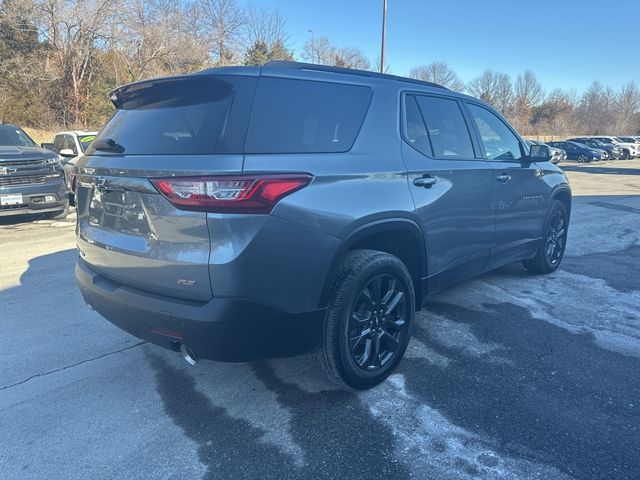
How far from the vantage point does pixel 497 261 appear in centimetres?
440

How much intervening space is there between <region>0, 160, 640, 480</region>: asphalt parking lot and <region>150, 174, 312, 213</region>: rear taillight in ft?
4.16

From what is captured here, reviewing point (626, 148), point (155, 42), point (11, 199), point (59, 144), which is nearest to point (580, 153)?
point (626, 148)

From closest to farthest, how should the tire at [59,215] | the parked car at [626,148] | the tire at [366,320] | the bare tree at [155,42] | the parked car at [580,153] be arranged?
the tire at [366,320] < the tire at [59,215] < the bare tree at [155,42] < the parked car at [580,153] < the parked car at [626,148]

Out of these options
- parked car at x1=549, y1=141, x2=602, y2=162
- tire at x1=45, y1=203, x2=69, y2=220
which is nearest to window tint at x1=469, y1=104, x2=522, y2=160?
tire at x1=45, y1=203, x2=69, y2=220

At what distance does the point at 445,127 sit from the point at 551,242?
2.59 meters

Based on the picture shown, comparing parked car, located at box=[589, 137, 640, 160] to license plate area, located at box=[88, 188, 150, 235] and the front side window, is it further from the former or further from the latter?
license plate area, located at box=[88, 188, 150, 235]

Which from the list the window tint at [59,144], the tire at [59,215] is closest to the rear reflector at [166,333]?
the tire at [59,215]

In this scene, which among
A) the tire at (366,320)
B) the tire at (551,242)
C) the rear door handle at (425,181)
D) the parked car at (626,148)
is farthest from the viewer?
the parked car at (626,148)

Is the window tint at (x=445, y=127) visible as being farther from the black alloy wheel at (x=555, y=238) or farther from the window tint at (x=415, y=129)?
the black alloy wheel at (x=555, y=238)

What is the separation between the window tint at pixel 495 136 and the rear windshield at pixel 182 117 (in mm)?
2451

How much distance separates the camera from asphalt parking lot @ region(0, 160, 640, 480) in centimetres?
237

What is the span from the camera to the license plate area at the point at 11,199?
7.62 metres

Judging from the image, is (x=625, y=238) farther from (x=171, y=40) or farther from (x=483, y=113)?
(x=171, y=40)

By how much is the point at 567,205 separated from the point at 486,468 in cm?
427
